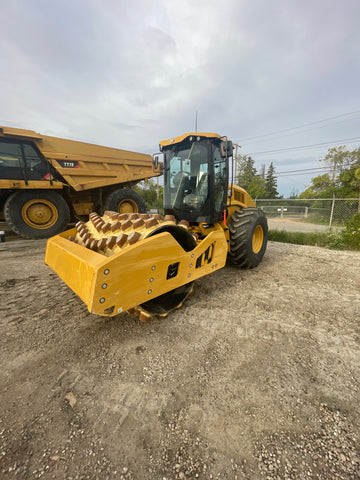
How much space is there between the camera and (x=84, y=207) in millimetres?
7422

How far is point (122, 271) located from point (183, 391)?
962 mm

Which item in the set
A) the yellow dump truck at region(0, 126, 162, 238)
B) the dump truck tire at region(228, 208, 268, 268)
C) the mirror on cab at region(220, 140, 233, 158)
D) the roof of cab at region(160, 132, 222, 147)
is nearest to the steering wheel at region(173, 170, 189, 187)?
the roof of cab at region(160, 132, 222, 147)

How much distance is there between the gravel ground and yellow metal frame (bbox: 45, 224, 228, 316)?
1.52 ft

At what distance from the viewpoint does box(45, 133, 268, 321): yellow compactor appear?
1709mm

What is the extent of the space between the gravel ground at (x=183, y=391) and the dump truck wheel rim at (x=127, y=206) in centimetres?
529

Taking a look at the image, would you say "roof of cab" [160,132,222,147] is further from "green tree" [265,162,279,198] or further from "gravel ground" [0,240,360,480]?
"green tree" [265,162,279,198]

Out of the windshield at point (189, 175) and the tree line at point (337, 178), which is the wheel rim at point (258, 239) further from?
the tree line at point (337, 178)

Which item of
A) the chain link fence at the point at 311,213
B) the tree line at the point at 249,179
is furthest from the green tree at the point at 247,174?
the chain link fence at the point at 311,213

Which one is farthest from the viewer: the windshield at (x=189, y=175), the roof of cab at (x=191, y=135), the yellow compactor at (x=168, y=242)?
the windshield at (x=189, y=175)

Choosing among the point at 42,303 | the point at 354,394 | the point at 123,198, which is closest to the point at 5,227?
the point at 123,198

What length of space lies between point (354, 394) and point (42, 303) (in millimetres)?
3125

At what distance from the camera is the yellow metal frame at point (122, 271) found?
62.9 inches

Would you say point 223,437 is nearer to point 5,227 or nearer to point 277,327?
point 277,327

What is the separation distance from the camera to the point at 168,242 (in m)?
2.03
